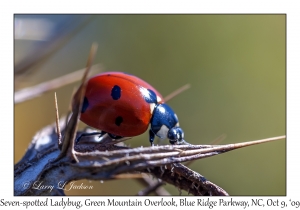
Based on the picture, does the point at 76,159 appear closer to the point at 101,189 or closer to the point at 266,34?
the point at 101,189

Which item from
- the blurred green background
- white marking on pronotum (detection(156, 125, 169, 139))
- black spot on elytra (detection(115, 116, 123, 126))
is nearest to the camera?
black spot on elytra (detection(115, 116, 123, 126))

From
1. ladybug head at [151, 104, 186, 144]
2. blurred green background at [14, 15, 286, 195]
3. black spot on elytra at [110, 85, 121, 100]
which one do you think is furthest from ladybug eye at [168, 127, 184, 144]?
blurred green background at [14, 15, 286, 195]

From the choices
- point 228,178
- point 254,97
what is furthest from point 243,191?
point 254,97

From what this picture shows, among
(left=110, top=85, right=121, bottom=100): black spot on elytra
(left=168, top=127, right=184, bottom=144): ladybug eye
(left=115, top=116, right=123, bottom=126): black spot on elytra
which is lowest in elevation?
(left=168, top=127, right=184, bottom=144): ladybug eye

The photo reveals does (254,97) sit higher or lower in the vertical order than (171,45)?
lower

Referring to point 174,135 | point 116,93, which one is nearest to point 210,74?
point 174,135

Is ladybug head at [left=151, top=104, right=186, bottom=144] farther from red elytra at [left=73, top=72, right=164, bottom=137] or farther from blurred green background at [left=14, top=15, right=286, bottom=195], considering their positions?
blurred green background at [left=14, top=15, right=286, bottom=195]

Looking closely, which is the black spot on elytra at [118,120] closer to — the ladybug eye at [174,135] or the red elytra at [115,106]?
the red elytra at [115,106]

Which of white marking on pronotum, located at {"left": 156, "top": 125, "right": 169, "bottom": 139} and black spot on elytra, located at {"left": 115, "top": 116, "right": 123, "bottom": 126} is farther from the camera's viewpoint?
white marking on pronotum, located at {"left": 156, "top": 125, "right": 169, "bottom": 139}
